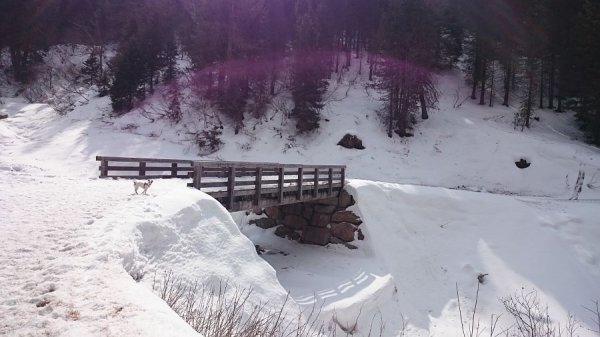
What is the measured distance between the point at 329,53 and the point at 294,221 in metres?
22.9

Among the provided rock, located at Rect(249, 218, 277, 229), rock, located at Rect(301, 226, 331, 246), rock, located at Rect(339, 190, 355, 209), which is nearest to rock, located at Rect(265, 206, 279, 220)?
rock, located at Rect(249, 218, 277, 229)

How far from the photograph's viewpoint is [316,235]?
13812mm

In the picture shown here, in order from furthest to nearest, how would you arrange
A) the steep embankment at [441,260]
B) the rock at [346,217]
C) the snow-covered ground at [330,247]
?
the rock at [346,217]
the steep embankment at [441,260]
the snow-covered ground at [330,247]

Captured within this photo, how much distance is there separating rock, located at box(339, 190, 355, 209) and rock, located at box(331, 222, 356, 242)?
78cm

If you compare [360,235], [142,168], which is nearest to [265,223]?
→ [360,235]

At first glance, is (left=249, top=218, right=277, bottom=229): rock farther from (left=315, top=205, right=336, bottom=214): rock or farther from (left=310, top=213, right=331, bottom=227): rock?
(left=315, top=205, right=336, bottom=214): rock

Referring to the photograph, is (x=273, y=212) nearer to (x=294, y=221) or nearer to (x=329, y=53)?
(x=294, y=221)

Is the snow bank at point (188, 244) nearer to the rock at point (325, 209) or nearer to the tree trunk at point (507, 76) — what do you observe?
the rock at point (325, 209)

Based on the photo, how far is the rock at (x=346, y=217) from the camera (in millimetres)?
13758

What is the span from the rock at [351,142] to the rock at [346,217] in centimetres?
1037

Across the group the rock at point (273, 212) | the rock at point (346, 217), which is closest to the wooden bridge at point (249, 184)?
the rock at point (346, 217)

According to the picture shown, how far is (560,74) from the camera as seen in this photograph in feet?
95.5

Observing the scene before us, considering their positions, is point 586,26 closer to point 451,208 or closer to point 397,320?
point 451,208

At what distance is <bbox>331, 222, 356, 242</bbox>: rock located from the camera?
13452 millimetres
